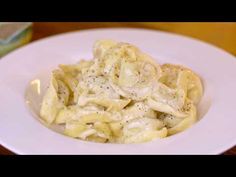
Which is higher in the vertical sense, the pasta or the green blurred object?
the green blurred object

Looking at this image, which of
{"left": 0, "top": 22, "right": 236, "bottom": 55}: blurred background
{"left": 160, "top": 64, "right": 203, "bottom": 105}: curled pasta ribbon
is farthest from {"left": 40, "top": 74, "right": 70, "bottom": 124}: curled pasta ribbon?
{"left": 0, "top": 22, "right": 236, "bottom": 55}: blurred background

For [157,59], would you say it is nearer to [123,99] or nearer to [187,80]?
[187,80]

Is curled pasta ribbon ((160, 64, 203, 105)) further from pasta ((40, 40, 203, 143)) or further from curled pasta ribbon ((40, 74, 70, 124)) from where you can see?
curled pasta ribbon ((40, 74, 70, 124))

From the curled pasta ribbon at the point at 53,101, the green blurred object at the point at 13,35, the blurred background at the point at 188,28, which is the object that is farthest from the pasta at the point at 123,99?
the blurred background at the point at 188,28

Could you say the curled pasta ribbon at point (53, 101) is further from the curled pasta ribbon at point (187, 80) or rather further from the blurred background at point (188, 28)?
the blurred background at point (188, 28)

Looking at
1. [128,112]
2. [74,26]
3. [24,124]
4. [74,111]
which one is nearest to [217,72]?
[128,112]

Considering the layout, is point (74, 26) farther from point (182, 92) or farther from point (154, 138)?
point (154, 138)

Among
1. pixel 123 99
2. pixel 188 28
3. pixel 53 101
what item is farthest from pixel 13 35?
pixel 188 28
